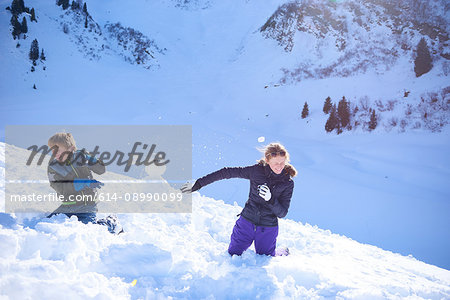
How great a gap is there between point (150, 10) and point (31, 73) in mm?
18798

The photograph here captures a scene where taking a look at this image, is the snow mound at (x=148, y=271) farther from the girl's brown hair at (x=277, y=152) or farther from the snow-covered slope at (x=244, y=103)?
the snow-covered slope at (x=244, y=103)

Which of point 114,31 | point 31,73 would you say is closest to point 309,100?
point 31,73

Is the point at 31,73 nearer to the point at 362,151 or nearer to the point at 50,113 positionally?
the point at 50,113

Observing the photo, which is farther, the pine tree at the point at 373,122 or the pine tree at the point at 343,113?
the pine tree at the point at 343,113

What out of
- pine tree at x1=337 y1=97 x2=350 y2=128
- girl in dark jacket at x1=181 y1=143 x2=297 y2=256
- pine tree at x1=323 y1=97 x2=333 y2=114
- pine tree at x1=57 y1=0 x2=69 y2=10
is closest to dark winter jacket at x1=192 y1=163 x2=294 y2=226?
girl in dark jacket at x1=181 y1=143 x2=297 y2=256

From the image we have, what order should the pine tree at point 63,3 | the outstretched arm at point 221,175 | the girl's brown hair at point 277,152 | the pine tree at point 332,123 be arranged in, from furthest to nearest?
the pine tree at point 63,3 < the pine tree at point 332,123 < the outstretched arm at point 221,175 < the girl's brown hair at point 277,152

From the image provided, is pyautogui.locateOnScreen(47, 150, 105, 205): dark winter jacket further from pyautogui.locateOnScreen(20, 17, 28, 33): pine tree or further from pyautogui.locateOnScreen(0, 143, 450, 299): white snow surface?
pyautogui.locateOnScreen(20, 17, 28, 33): pine tree

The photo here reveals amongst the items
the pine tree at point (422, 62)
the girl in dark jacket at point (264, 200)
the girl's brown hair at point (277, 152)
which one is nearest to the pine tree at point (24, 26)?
the girl in dark jacket at point (264, 200)

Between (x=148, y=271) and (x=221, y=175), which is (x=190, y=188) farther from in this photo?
(x=148, y=271)

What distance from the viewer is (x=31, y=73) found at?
65.6 feet

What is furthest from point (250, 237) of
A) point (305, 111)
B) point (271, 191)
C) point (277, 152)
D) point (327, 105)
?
point (327, 105)

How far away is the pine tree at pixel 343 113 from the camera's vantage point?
48.2ft

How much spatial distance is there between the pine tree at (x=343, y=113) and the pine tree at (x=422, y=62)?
652 centimetres

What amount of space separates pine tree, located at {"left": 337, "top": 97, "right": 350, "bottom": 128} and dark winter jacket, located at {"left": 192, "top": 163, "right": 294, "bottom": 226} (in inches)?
508
